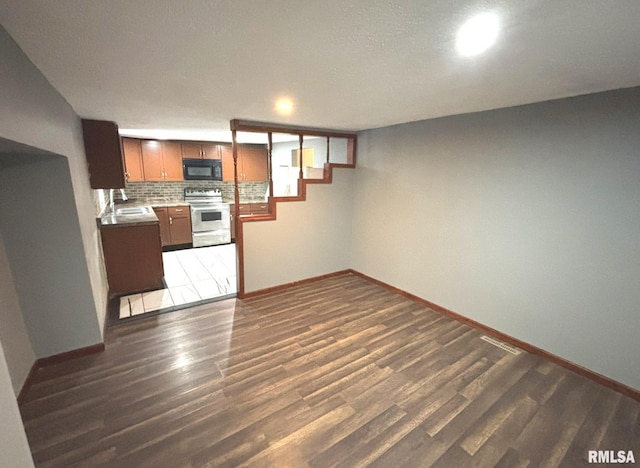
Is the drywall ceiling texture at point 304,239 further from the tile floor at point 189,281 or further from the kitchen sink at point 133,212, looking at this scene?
the kitchen sink at point 133,212

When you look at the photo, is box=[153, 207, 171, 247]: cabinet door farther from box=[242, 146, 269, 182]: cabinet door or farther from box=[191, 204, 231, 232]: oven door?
box=[242, 146, 269, 182]: cabinet door

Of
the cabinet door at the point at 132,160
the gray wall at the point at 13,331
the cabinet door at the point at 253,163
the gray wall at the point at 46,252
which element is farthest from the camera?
the cabinet door at the point at 253,163

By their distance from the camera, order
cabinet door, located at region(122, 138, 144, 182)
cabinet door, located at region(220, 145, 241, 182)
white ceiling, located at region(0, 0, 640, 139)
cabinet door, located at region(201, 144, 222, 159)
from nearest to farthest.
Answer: white ceiling, located at region(0, 0, 640, 139) → cabinet door, located at region(122, 138, 144, 182) → cabinet door, located at region(201, 144, 222, 159) → cabinet door, located at region(220, 145, 241, 182)

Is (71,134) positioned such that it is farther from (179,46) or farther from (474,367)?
(474,367)

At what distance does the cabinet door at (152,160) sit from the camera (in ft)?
17.1

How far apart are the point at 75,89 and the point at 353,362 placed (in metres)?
2.88

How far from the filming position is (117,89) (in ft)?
6.07

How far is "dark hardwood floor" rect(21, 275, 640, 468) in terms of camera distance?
1.58 m

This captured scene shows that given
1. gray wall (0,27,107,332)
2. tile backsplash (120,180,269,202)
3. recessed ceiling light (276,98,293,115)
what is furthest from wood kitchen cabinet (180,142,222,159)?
recessed ceiling light (276,98,293,115)

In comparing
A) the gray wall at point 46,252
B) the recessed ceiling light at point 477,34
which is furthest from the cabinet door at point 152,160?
the recessed ceiling light at point 477,34

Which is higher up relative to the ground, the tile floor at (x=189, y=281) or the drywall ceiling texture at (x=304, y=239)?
the drywall ceiling texture at (x=304, y=239)

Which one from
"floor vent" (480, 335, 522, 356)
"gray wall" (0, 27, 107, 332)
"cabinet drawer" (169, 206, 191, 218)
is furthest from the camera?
"cabinet drawer" (169, 206, 191, 218)

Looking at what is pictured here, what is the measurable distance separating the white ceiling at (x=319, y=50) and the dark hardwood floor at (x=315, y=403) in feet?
6.86

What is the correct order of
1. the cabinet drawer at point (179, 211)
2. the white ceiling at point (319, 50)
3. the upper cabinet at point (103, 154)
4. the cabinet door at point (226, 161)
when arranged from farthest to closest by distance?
1. the cabinet door at point (226, 161)
2. the cabinet drawer at point (179, 211)
3. the upper cabinet at point (103, 154)
4. the white ceiling at point (319, 50)
